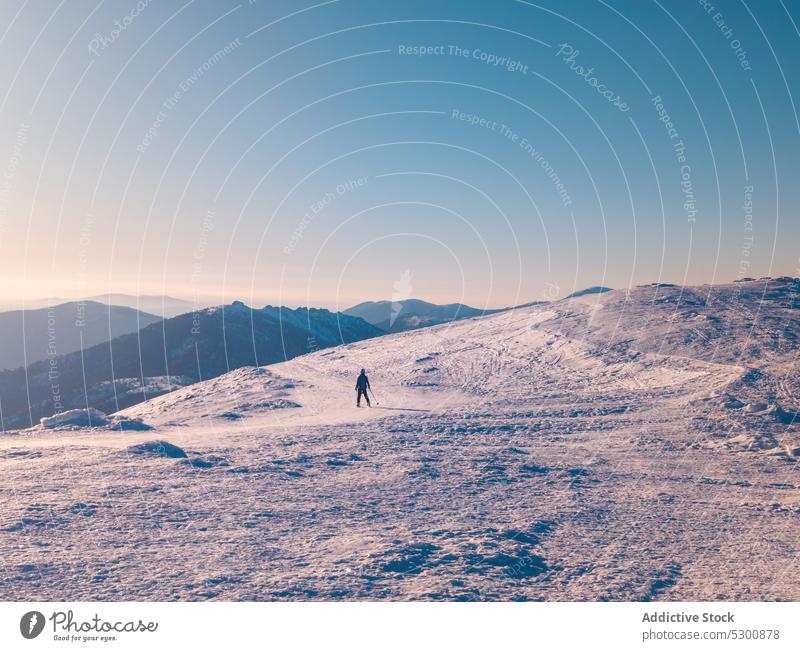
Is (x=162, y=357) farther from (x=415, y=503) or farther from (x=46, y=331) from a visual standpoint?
(x=46, y=331)

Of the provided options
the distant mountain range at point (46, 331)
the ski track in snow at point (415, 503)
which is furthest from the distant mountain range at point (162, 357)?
the distant mountain range at point (46, 331)

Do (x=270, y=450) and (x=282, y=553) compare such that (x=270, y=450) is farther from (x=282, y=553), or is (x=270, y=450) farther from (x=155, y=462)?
(x=282, y=553)

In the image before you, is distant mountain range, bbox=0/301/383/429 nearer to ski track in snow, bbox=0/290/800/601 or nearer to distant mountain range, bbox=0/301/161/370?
ski track in snow, bbox=0/290/800/601

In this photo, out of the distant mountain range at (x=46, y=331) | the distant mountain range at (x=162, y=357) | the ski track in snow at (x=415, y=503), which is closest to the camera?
the ski track in snow at (x=415, y=503)

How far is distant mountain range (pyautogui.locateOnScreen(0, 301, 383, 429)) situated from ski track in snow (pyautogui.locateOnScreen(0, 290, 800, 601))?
5179 centimetres

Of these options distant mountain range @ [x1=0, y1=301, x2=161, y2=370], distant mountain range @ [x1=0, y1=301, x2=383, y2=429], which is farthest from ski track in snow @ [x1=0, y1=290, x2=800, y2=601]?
distant mountain range @ [x1=0, y1=301, x2=161, y2=370]

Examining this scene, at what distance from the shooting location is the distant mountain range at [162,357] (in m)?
74.9

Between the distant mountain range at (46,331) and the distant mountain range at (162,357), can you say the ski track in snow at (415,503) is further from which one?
the distant mountain range at (46,331)

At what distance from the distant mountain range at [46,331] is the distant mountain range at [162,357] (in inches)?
3053

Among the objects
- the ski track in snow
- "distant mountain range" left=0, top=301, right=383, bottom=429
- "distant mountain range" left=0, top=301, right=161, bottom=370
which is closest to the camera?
the ski track in snow

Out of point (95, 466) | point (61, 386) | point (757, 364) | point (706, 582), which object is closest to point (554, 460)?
point (706, 582)

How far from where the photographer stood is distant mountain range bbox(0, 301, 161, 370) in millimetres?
167250

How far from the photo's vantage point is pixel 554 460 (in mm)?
18484

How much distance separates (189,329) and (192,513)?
8445 cm
